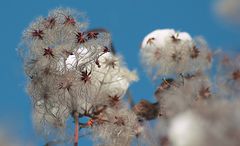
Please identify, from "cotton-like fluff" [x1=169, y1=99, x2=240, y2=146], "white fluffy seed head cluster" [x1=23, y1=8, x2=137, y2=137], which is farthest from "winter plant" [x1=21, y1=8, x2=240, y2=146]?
"cotton-like fluff" [x1=169, y1=99, x2=240, y2=146]

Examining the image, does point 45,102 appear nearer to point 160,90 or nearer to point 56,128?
point 56,128

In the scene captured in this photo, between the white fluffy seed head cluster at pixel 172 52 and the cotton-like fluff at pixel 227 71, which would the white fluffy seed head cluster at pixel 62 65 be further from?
the cotton-like fluff at pixel 227 71

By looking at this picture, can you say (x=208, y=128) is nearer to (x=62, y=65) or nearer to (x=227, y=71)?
(x=227, y=71)

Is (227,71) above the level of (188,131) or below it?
above

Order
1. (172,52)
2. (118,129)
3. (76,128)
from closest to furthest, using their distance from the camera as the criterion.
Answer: (76,128) → (118,129) → (172,52)

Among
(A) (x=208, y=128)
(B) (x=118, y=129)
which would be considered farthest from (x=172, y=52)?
(A) (x=208, y=128)

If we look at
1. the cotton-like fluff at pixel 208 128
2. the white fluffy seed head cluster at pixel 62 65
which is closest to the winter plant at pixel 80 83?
the white fluffy seed head cluster at pixel 62 65
